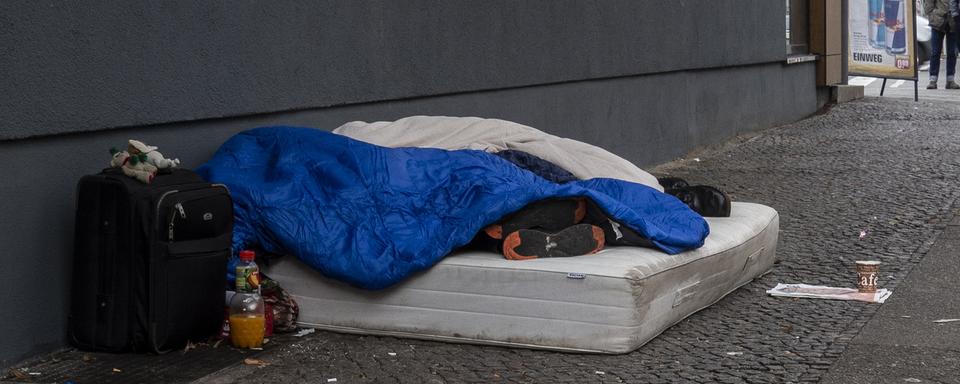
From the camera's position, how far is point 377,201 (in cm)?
511

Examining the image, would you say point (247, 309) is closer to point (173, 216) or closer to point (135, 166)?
point (173, 216)

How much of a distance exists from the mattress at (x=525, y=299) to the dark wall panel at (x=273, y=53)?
95 cm

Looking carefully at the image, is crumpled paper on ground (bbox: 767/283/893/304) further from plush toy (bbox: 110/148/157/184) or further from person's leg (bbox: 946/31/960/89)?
person's leg (bbox: 946/31/960/89)

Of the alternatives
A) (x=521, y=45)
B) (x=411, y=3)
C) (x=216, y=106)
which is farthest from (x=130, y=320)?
(x=521, y=45)

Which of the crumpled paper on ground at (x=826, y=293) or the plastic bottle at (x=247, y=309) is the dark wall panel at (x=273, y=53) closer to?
the plastic bottle at (x=247, y=309)

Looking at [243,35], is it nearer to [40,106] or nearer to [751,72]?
[40,106]

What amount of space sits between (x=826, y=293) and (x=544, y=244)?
159cm

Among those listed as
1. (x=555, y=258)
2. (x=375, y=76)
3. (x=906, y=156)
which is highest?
(x=375, y=76)

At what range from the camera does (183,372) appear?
14.6 ft

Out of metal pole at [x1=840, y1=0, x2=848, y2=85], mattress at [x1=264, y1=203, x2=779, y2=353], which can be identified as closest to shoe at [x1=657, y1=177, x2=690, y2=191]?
mattress at [x1=264, y1=203, x2=779, y2=353]

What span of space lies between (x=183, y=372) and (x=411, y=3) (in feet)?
10.4

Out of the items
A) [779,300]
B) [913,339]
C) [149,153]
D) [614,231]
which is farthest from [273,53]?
[913,339]

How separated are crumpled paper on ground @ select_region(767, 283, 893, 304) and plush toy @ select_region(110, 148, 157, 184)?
2.86m

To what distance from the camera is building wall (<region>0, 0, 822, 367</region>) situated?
15.1 feet
